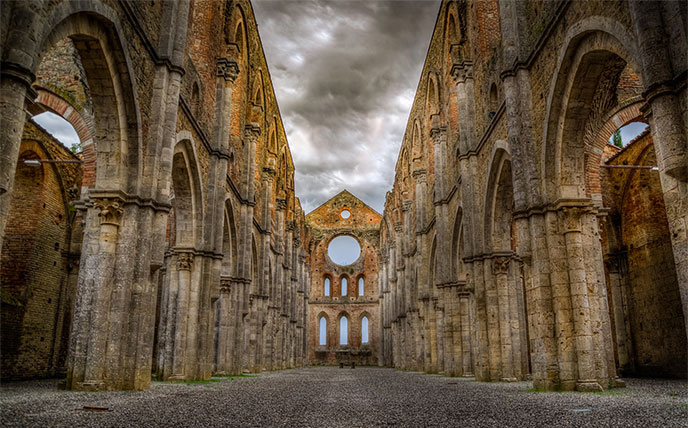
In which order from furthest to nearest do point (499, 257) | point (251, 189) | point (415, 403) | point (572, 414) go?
point (251, 189), point (499, 257), point (415, 403), point (572, 414)

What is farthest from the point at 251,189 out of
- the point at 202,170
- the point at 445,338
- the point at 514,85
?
the point at 514,85

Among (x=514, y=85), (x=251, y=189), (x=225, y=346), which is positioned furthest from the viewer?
(x=251, y=189)

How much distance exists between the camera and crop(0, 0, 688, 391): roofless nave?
28.7 ft

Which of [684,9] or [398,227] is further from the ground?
[398,227]

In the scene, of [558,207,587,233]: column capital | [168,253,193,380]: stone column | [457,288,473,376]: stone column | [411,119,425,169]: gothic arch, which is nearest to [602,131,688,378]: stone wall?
[457,288,473,376]: stone column

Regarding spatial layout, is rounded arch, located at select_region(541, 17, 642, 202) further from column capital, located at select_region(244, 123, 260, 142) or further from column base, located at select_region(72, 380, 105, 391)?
column capital, located at select_region(244, 123, 260, 142)

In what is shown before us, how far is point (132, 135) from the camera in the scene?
10484 millimetres

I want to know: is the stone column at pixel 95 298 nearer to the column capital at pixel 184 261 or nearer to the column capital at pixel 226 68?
the column capital at pixel 184 261

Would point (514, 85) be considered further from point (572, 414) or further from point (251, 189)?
point (251, 189)

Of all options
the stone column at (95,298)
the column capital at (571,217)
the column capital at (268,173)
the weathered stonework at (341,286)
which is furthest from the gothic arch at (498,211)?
the weathered stonework at (341,286)

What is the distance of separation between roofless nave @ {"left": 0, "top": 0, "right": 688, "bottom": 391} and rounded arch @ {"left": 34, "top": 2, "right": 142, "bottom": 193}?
0.04 m

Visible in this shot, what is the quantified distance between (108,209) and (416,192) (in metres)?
20.3

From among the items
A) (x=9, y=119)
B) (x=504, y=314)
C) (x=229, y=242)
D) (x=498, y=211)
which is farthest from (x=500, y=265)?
(x=9, y=119)

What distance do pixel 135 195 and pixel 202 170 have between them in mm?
5602
